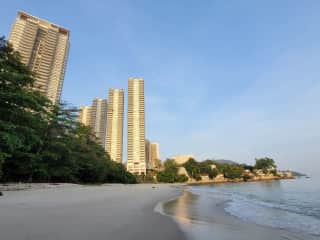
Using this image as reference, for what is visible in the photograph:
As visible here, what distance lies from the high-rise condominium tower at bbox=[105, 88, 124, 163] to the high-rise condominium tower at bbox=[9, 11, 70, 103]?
135 feet

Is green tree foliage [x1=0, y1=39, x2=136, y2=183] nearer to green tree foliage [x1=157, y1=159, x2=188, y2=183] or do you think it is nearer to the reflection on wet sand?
the reflection on wet sand

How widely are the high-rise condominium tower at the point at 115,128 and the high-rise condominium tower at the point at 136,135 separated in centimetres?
551

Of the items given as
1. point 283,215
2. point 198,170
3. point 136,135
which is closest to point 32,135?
point 283,215

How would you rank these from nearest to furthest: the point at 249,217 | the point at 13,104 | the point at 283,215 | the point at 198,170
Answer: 1. the point at 249,217
2. the point at 283,215
3. the point at 13,104
4. the point at 198,170

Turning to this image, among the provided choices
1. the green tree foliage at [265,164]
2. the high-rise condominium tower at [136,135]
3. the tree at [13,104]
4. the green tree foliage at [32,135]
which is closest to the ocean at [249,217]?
the tree at [13,104]

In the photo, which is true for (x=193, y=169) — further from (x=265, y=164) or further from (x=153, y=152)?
(x=153, y=152)

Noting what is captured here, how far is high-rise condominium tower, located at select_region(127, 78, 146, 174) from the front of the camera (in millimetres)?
102688

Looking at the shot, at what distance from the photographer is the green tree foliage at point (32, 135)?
1423 centimetres

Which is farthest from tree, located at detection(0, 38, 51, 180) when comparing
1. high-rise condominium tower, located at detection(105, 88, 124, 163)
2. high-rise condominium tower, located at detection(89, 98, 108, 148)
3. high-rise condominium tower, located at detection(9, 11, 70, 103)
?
high-rise condominium tower, located at detection(89, 98, 108, 148)

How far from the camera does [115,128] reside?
10506 cm

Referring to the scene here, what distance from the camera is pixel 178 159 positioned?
11650 cm

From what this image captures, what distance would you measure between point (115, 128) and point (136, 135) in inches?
476

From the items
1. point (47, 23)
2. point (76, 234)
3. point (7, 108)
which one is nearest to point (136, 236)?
point (76, 234)

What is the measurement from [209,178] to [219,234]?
99.3m
